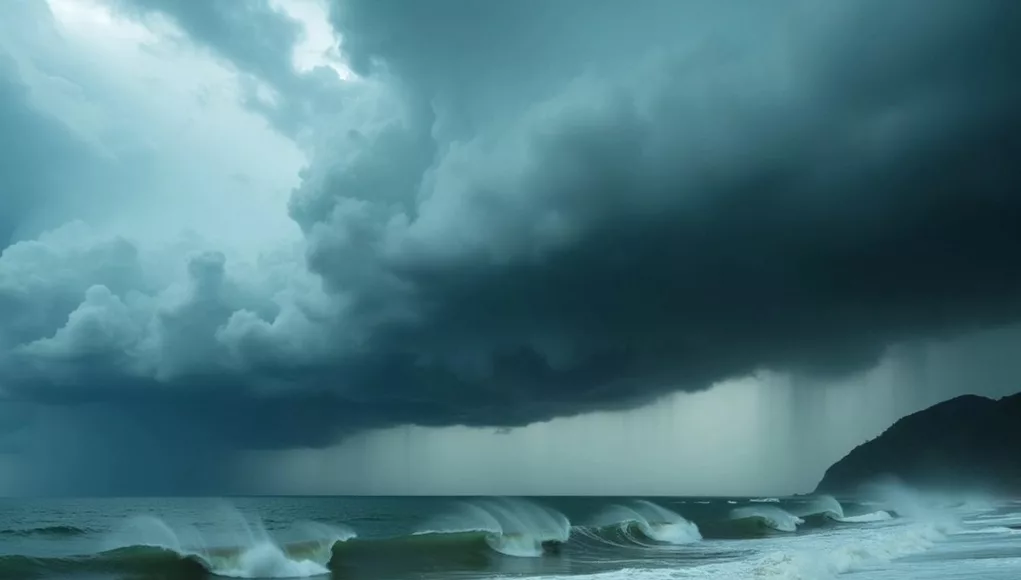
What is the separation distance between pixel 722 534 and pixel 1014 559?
2808cm

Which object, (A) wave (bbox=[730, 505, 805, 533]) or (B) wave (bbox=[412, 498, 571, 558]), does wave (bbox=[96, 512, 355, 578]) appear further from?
(A) wave (bbox=[730, 505, 805, 533])

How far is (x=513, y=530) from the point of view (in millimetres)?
38500

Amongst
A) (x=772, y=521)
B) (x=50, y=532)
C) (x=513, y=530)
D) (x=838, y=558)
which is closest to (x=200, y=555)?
(x=513, y=530)

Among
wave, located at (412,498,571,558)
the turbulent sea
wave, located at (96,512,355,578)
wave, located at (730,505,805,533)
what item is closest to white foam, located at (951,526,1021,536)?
the turbulent sea

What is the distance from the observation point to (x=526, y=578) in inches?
940

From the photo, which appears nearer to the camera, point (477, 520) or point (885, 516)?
point (477, 520)

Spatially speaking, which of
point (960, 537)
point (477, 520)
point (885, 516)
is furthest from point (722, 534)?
point (885, 516)

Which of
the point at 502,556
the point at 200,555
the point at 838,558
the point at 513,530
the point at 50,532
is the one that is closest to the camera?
the point at 838,558

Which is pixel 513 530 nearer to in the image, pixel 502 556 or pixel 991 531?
pixel 502 556

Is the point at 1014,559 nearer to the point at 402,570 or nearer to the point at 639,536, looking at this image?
the point at 402,570

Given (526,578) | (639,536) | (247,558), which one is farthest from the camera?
(639,536)

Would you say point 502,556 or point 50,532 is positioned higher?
point 502,556

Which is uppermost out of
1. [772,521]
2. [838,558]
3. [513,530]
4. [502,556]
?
[838,558]

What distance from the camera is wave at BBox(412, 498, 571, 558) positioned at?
3688 cm
